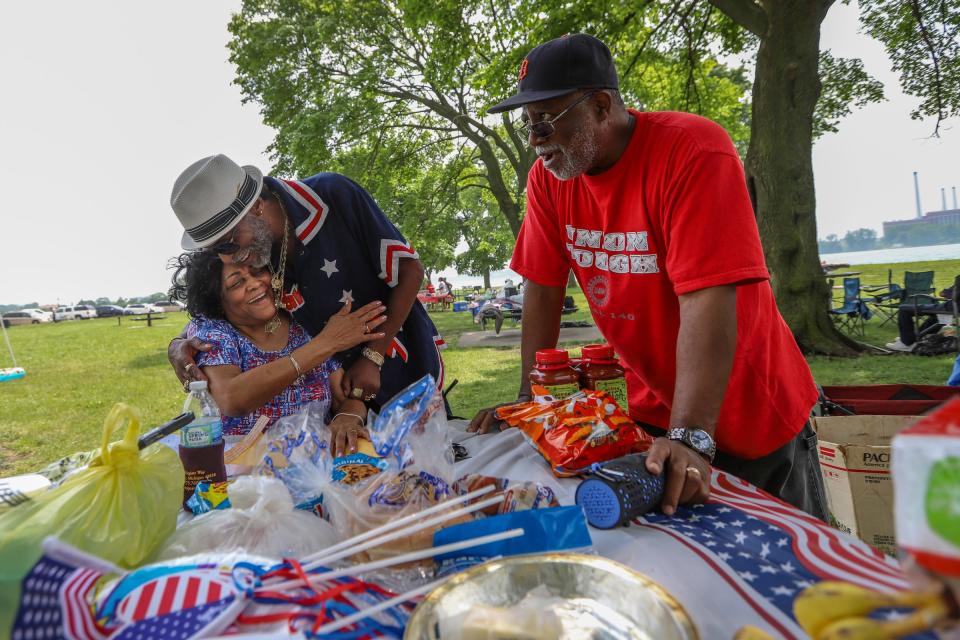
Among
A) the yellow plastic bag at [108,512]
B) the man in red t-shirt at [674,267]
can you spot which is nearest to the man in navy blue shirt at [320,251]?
the man in red t-shirt at [674,267]

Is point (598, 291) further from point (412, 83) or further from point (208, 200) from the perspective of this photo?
point (412, 83)

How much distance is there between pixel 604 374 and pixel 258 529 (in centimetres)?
119

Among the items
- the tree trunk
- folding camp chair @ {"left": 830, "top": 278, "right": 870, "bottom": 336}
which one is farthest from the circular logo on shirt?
folding camp chair @ {"left": 830, "top": 278, "right": 870, "bottom": 336}

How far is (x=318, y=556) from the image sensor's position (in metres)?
0.93

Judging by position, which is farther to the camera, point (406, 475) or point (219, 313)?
point (219, 313)

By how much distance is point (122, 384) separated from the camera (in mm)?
12305

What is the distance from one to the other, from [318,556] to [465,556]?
0.82ft

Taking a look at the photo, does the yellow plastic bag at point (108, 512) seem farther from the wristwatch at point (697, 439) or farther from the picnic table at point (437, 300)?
the picnic table at point (437, 300)

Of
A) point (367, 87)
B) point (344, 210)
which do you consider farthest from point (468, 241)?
point (344, 210)

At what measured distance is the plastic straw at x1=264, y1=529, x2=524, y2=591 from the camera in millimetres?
817

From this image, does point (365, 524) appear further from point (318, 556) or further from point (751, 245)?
point (751, 245)

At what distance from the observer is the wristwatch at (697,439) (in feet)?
4.66

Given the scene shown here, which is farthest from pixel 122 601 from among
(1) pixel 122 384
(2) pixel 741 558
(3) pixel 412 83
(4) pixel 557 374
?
(3) pixel 412 83

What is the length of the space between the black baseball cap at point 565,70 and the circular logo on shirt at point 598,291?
606 mm
